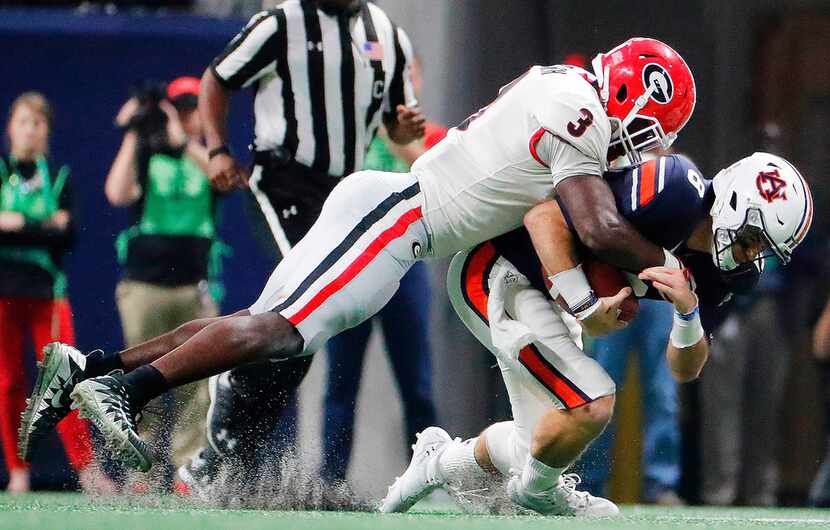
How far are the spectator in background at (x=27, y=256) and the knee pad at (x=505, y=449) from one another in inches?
93.7

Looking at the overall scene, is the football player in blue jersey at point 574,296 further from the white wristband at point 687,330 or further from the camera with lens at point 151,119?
the camera with lens at point 151,119

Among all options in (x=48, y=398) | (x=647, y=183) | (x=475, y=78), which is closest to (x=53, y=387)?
(x=48, y=398)

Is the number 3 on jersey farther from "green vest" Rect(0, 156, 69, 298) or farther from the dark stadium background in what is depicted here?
"green vest" Rect(0, 156, 69, 298)

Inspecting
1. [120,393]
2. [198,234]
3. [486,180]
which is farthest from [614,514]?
[198,234]

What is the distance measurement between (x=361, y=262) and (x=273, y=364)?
100cm

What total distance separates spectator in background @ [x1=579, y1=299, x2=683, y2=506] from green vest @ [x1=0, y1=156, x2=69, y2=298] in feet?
7.58

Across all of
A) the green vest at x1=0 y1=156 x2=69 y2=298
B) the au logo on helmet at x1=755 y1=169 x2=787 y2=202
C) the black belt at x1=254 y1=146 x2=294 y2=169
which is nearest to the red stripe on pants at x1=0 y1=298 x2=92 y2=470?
the green vest at x1=0 y1=156 x2=69 y2=298

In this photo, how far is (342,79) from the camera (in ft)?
18.9

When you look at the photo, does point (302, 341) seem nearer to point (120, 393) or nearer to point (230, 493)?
point (120, 393)

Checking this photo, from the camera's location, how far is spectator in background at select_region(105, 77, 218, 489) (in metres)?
6.85

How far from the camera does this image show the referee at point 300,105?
5.64 m

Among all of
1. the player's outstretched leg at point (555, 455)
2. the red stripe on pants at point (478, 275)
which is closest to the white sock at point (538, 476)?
the player's outstretched leg at point (555, 455)

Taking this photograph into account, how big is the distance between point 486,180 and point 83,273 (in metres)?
2.98

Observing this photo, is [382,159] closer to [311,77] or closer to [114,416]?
[311,77]
